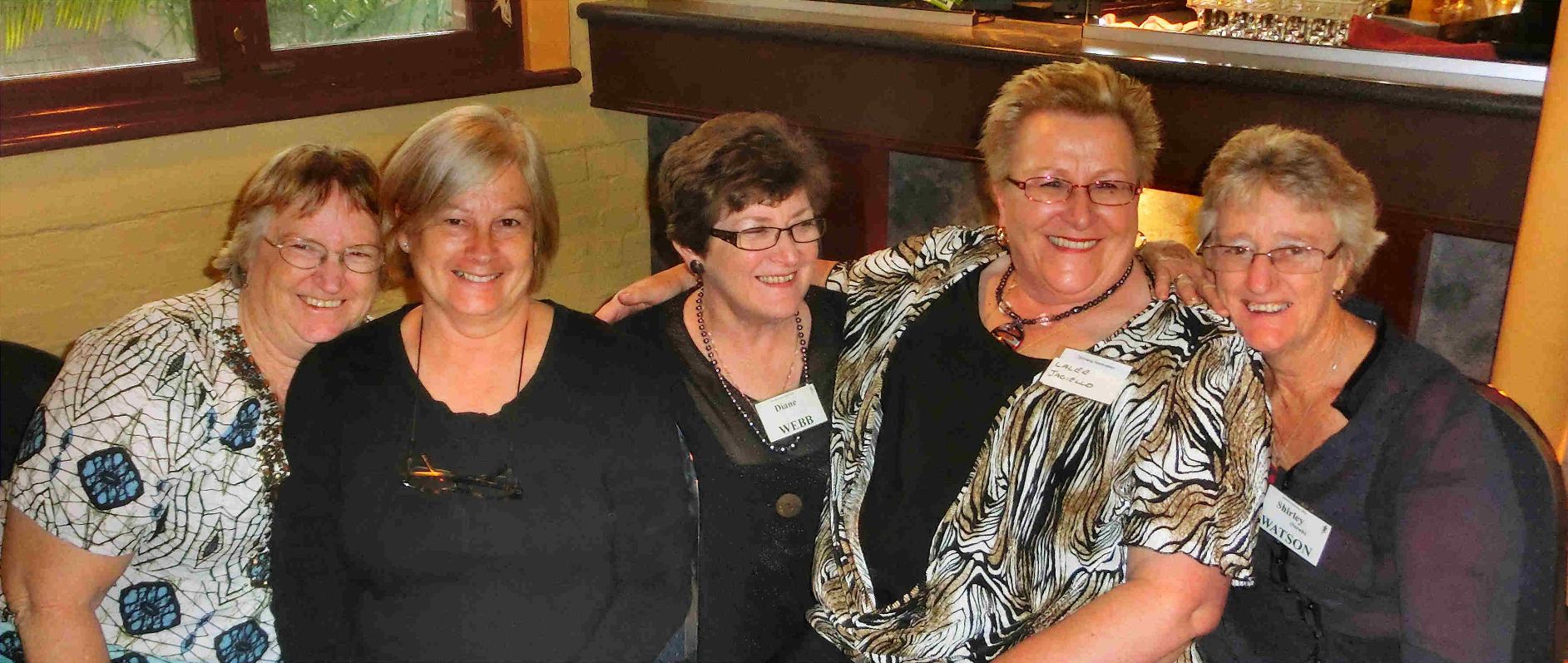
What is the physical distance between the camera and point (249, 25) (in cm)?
330

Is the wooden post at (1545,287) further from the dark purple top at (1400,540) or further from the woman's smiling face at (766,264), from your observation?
the woman's smiling face at (766,264)

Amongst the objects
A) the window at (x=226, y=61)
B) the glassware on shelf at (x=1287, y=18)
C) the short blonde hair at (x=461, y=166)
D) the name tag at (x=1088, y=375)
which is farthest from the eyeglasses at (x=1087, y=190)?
the window at (x=226, y=61)

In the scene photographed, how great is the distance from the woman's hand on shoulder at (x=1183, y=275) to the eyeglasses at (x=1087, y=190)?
0.42 feet

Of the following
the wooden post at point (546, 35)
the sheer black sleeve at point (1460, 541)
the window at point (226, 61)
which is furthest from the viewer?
the wooden post at point (546, 35)

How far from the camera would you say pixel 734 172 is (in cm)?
196

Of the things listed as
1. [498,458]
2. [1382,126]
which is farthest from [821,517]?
[1382,126]

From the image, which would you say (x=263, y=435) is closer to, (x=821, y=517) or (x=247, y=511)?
(x=247, y=511)

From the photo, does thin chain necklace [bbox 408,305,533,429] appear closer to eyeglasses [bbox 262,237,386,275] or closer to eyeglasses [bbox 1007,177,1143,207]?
eyeglasses [bbox 262,237,386,275]

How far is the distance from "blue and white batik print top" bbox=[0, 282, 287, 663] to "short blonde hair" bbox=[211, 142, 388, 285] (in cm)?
9

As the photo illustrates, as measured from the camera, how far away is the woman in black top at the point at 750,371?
1.98 metres

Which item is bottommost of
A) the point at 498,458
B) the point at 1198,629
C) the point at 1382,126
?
the point at 1198,629

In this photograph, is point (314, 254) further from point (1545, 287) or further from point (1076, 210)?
point (1545, 287)

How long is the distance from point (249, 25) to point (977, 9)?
85.6 inches

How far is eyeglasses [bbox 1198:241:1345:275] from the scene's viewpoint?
6.04 ft
